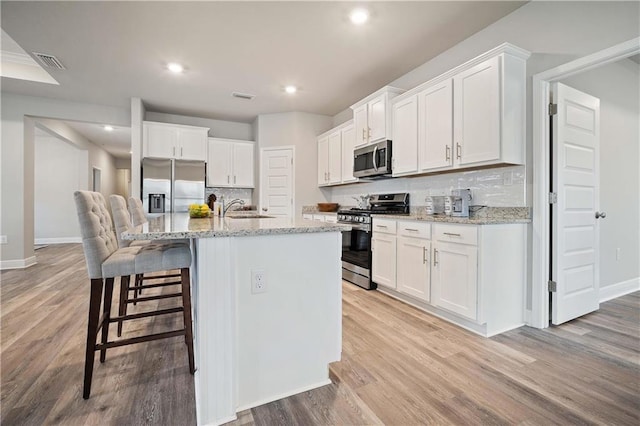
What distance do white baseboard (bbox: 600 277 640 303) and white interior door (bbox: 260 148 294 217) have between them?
4242mm

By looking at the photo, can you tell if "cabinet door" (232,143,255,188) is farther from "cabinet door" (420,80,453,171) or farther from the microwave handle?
"cabinet door" (420,80,453,171)

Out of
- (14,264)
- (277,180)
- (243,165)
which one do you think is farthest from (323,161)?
(14,264)

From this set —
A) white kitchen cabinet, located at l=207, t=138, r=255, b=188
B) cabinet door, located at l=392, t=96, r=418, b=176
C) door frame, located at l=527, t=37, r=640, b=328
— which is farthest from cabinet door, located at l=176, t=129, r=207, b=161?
door frame, located at l=527, t=37, r=640, b=328

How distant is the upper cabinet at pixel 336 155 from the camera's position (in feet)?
14.9

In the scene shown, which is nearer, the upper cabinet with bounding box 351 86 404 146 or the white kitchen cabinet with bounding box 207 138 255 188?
the upper cabinet with bounding box 351 86 404 146

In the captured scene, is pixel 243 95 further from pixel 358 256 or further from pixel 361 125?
pixel 358 256

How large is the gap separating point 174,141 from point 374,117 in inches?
133

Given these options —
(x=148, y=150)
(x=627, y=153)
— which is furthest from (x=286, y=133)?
(x=627, y=153)

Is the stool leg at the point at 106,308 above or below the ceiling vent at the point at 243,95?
below

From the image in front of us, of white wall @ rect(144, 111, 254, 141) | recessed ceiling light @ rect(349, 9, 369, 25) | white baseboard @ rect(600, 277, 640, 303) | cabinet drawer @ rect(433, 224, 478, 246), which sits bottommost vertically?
white baseboard @ rect(600, 277, 640, 303)

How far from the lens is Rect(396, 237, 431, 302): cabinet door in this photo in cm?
273

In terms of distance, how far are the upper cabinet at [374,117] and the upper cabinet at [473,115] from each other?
1.12 ft

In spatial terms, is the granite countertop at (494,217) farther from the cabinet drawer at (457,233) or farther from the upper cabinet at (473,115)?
the upper cabinet at (473,115)

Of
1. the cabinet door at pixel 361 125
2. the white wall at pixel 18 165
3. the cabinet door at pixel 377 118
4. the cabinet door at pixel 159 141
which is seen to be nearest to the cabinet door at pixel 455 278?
the cabinet door at pixel 377 118
